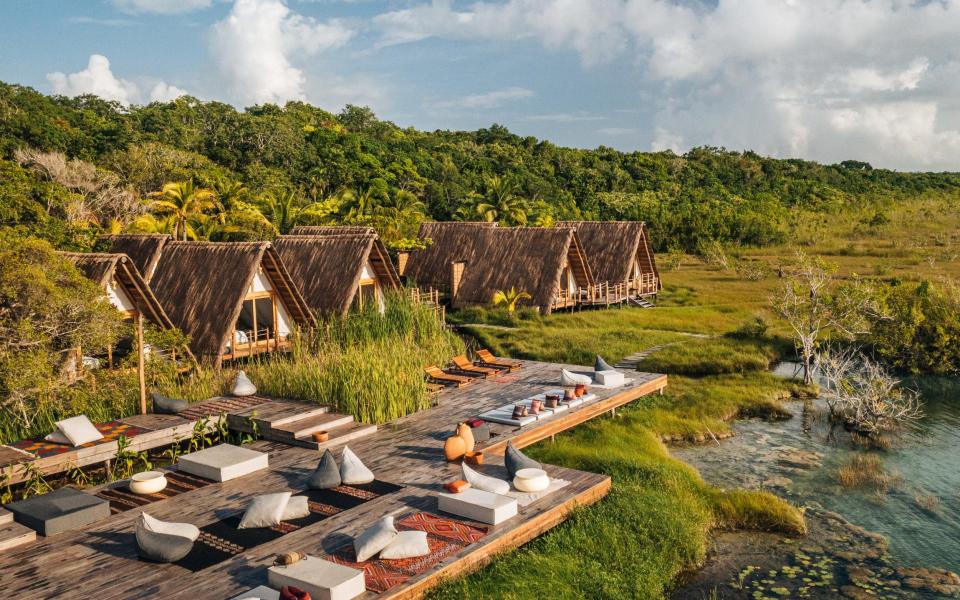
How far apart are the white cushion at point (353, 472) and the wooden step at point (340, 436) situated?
1584mm

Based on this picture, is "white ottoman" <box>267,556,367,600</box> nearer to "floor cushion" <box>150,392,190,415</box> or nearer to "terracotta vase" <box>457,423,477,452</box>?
"terracotta vase" <box>457,423,477,452</box>

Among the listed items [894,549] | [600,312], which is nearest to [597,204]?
[600,312]

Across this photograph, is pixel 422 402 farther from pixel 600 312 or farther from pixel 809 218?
pixel 809 218

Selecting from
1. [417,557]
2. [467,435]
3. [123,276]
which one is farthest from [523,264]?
[417,557]

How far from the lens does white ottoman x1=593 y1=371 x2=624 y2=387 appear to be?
15.1 metres

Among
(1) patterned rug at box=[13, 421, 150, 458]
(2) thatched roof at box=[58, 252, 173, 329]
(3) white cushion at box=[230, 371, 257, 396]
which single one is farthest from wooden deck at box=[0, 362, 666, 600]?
(2) thatched roof at box=[58, 252, 173, 329]

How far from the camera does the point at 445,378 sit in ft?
50.9

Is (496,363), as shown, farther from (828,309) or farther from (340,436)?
(828,309)

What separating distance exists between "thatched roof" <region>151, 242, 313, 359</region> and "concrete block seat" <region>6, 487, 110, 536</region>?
8382mm

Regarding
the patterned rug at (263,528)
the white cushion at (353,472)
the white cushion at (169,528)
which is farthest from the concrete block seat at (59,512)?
the white cushion at (353,472)

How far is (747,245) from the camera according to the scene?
45000 mm

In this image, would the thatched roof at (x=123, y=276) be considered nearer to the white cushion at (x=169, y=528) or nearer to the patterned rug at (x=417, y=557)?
the white cushion at (x=169, y=528)

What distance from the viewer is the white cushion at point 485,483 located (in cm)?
900

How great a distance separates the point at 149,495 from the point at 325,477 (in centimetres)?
215
